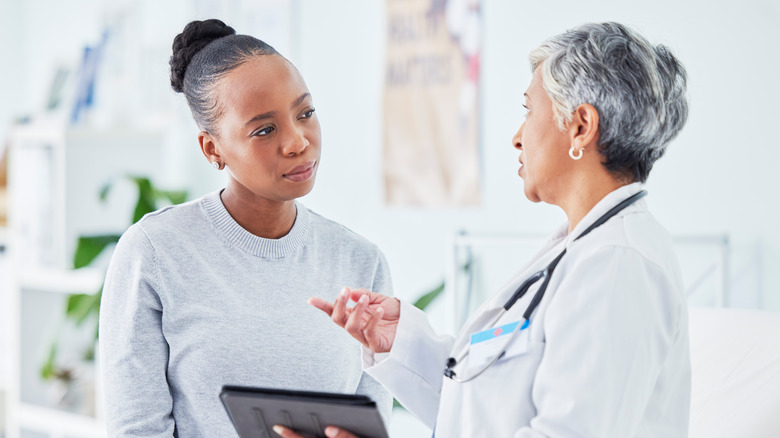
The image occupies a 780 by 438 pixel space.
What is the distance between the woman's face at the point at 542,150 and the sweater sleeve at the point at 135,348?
2.08 feet

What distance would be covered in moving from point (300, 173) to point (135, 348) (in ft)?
1.29

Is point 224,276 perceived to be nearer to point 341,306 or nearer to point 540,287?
point 341,306

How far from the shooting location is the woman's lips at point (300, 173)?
52.4 inches

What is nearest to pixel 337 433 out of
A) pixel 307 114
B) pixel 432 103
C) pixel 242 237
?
pixel 242 237

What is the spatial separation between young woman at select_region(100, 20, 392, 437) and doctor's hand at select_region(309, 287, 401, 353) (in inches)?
5.1

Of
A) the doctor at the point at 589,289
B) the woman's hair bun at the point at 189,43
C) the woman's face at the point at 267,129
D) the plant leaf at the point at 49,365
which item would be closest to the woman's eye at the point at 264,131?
the woman's face at the point at 267,129

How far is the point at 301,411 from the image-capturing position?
1048mm

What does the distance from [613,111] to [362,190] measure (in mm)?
1937

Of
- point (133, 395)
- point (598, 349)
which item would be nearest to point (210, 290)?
point (133, 395)

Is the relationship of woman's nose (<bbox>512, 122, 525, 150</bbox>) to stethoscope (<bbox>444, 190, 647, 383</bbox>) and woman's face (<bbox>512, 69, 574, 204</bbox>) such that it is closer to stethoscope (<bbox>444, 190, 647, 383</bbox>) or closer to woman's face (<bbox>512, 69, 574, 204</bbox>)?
woman's face (<bbox>512, 69, 574, 204</bbox>)

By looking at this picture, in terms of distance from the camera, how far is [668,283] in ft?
3.06

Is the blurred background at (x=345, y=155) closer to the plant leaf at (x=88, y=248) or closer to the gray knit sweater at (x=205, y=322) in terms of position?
the plant leaf at (x=88, y=248)

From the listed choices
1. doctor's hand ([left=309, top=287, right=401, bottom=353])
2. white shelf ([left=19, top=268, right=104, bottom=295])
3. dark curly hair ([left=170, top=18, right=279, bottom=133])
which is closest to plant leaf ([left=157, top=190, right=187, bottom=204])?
white shelf ([left=19, top=268, right=104, bottom=295])

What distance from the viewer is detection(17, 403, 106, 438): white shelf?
10.2ft
